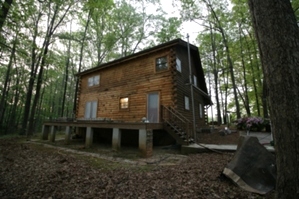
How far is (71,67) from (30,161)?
25.7 meters

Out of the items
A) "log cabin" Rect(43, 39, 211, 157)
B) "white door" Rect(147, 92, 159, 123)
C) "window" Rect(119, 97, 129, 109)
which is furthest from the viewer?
"window" Rect(119, 97, 129, 109)

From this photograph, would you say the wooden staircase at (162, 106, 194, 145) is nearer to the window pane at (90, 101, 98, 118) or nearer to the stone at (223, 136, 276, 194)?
the stone at (223, 136, 276, 194)

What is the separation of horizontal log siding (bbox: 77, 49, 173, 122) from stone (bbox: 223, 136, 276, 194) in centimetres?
619

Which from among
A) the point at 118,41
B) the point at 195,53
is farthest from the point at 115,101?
the point at 118,41

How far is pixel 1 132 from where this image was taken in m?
22.5

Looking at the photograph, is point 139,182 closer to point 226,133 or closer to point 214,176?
point 214,176

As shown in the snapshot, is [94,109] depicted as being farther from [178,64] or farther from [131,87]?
[178,64]

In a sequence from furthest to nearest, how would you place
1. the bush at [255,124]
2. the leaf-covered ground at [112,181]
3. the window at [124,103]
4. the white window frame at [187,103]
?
the window at [124,103] < the white window frame at [187,103] < the bush at [255,124] < the leaf-covered ground at [112,181]

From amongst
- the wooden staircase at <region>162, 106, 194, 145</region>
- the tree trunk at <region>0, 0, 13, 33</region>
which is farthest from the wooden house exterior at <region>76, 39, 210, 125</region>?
the tree trunk at <region>0, 0, 13, 33</region>

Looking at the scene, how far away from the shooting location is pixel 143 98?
11.1 meters

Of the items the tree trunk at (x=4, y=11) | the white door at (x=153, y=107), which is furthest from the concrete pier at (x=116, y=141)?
the tree trunk at (x=4, y=11)

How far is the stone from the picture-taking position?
3.30m

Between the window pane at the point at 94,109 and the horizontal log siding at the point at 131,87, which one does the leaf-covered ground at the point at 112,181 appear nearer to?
the horizontal log siding at the point at 131,87

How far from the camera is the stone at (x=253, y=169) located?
130 inches
